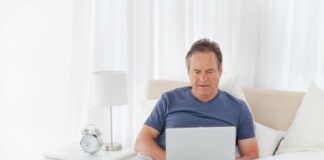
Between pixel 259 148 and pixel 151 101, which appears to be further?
pixel 151 101

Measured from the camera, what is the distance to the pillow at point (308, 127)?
88.6 inches

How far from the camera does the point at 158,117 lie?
2490 mm

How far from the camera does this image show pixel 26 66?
3756 millimetres

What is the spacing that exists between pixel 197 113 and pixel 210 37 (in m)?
0.63

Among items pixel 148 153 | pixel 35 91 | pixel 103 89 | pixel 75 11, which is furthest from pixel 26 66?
pixel 148 153

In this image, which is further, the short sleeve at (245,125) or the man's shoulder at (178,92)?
the man's shoulder at (178,92)

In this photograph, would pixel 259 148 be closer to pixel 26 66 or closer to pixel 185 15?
pixel 185 15

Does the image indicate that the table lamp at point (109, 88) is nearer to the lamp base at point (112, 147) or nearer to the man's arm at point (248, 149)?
the lamp base at point (112, 147)

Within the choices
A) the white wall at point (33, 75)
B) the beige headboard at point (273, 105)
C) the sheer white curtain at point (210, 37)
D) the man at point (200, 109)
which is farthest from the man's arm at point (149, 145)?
the white wall at point (33, 75)

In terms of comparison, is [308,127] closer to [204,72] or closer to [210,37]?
[204,72]

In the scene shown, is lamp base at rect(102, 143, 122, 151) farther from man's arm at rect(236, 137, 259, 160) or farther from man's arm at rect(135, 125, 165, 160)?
man's arm at rect(236, 137, 259, 160)

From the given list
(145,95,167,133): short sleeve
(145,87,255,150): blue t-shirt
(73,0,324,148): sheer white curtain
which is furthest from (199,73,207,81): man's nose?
(73,0,324,148): sheer white curtain

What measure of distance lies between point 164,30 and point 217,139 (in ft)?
4.33

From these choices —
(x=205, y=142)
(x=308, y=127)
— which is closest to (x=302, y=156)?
(x=308, y=127)
